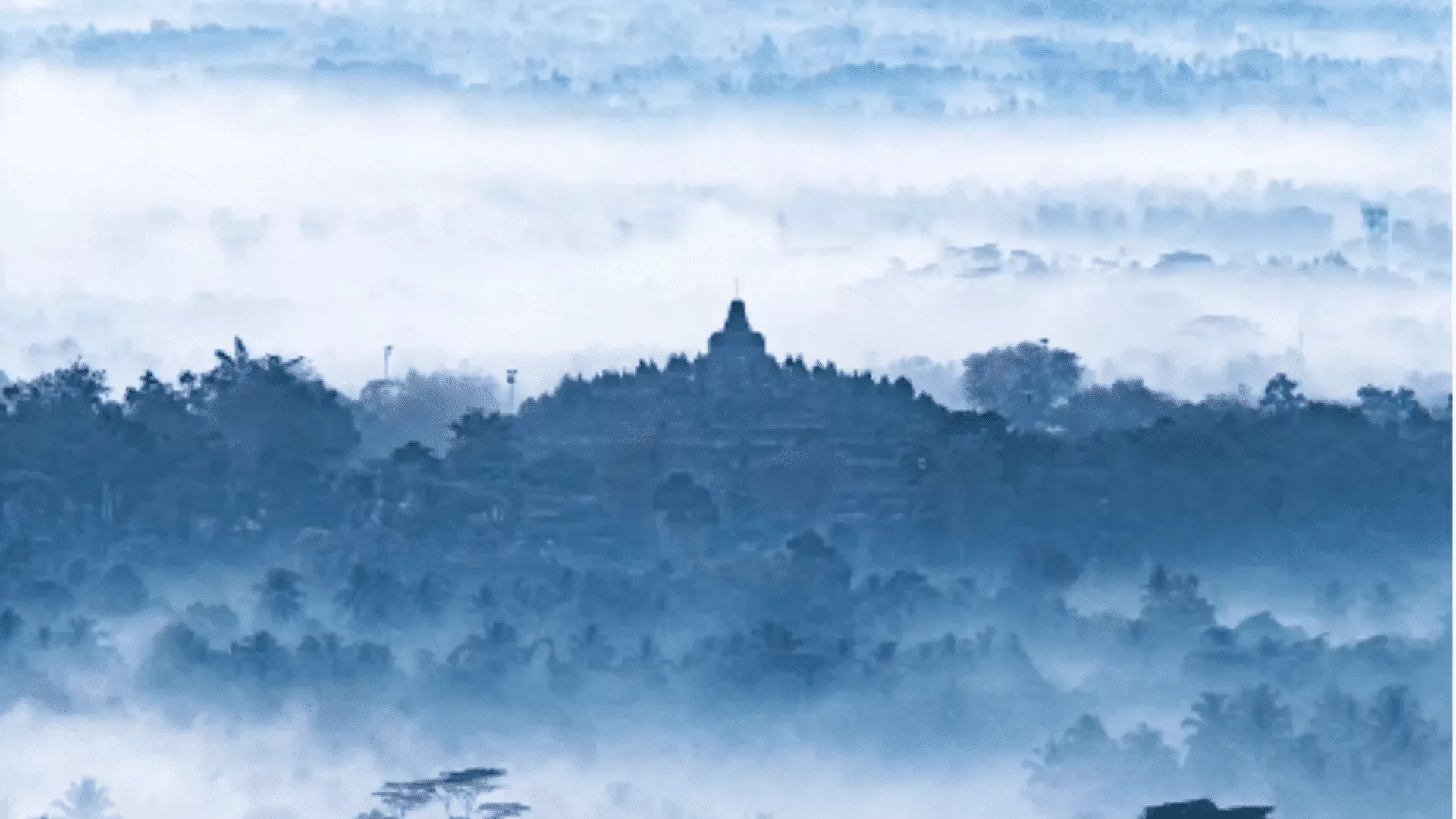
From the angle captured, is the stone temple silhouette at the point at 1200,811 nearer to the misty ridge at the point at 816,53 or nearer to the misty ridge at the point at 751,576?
the misty ridge at the point at 751,576

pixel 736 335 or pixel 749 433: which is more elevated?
pixel 736 335

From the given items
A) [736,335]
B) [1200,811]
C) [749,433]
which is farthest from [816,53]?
[1200,811]

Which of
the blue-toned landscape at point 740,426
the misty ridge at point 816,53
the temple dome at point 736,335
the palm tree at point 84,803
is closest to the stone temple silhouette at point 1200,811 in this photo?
the blue-toned landscape at point 740,426

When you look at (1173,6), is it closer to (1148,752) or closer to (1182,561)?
(1182,561)

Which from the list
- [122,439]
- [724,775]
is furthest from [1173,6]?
[122,439]

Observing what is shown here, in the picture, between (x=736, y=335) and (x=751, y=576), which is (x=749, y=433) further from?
(x=751, y=576)
